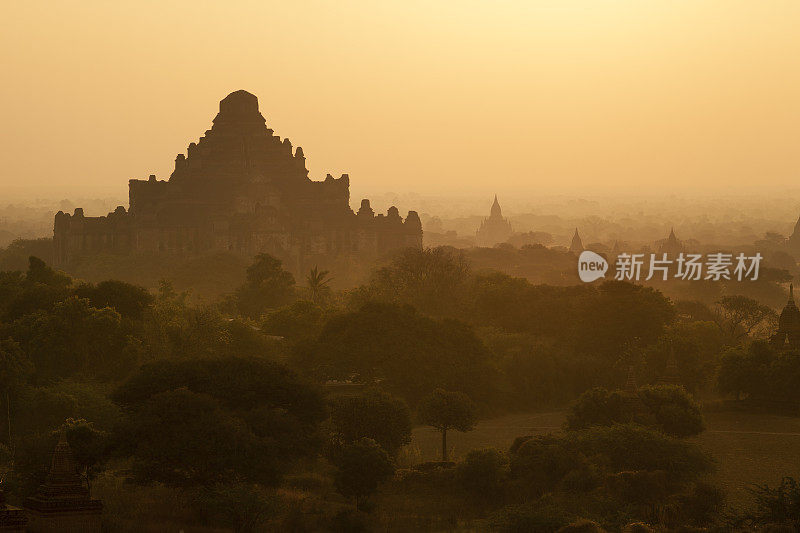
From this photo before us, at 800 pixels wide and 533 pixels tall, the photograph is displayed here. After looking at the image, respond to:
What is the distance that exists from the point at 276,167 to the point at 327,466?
91895 millimetres

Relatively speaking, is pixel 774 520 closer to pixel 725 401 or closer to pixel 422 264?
pixel 725 401

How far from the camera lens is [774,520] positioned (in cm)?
3981

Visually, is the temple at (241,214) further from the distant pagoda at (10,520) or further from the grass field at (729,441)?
the distant pagoda at (10,520)

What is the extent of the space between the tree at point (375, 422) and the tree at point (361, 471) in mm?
4250

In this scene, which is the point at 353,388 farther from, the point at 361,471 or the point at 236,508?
the point at 236,508

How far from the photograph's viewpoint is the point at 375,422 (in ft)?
167

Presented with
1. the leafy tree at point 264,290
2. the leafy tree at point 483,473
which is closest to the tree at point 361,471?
the leafy tree at point 483,473

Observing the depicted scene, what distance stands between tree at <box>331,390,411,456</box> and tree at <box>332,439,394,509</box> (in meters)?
4.25

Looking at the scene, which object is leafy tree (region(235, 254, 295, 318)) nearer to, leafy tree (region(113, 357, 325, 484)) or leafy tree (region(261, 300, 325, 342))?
leafy tree (region(261, 300, 325, 342))

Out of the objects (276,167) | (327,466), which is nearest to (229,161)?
(276,167)

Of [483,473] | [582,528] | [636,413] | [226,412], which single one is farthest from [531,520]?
[636,413]

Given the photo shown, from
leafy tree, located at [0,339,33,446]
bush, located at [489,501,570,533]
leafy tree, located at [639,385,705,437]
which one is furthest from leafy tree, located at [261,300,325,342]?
bush, located at [489,501,570,533]

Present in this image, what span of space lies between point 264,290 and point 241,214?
128 ft

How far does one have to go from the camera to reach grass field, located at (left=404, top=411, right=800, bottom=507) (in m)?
49.3
